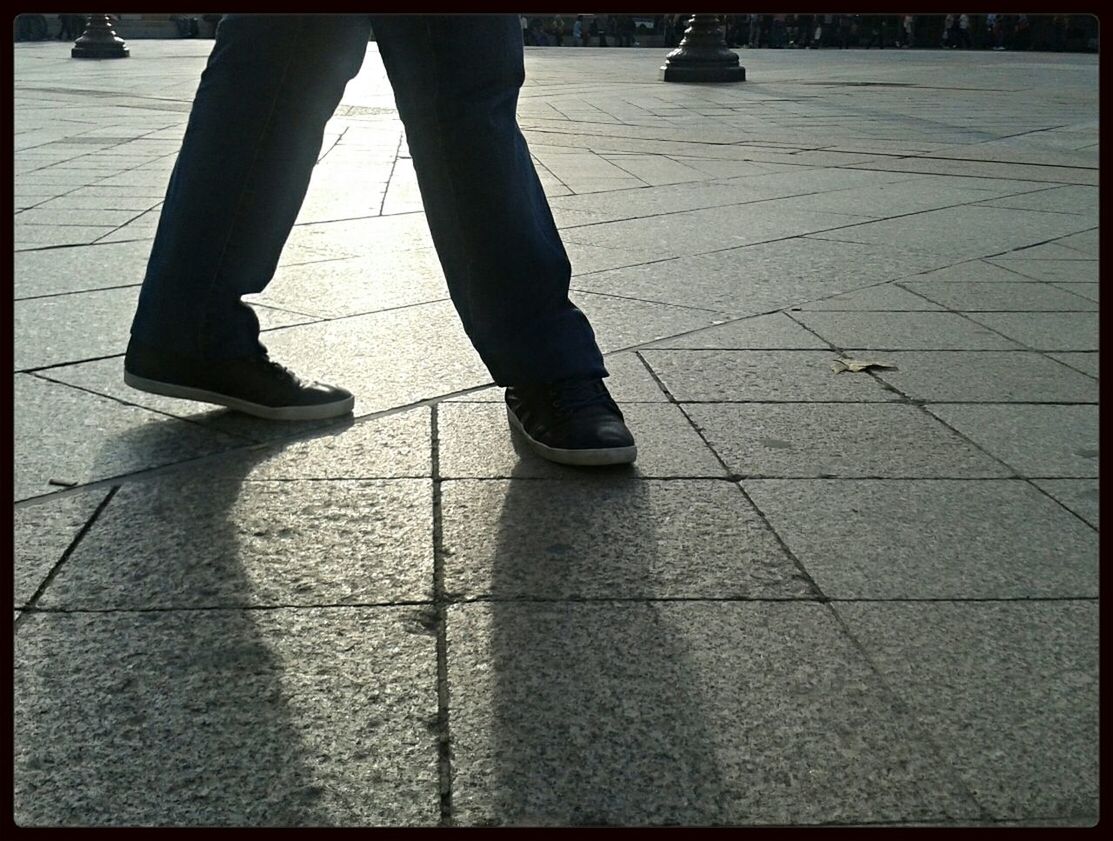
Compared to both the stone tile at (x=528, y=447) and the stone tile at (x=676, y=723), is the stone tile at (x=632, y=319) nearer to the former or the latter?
the stone tile at (x=528, y=447)

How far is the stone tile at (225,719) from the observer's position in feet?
3.82

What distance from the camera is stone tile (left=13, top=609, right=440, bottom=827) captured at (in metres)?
1.16

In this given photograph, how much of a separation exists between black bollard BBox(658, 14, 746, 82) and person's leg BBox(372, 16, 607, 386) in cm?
1331

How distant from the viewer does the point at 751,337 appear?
121 inches

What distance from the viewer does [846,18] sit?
124ft

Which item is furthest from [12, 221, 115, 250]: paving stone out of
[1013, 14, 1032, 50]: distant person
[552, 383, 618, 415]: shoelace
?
[1013, 14, 1032, 50]: distant person

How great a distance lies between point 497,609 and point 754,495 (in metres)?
0.60

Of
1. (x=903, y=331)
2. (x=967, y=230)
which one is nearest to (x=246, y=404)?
(x=903, y=331)

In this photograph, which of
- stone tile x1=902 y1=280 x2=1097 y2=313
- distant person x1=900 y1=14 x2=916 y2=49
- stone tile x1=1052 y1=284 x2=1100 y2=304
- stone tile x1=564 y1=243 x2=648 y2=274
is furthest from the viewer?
distant person x1=900 y1=14 x2=916 y2=49

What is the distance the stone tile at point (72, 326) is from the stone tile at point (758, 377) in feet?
4.04

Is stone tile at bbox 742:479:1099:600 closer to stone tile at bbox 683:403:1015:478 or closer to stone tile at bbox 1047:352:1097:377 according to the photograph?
stone tile at bbox 683:403:1015:478

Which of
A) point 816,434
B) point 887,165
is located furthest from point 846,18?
point 816,434

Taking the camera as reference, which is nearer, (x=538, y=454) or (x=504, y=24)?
(x=504, y=24)

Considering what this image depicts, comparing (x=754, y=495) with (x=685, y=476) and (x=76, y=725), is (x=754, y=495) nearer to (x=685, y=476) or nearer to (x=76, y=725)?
(x=685, y=476)
